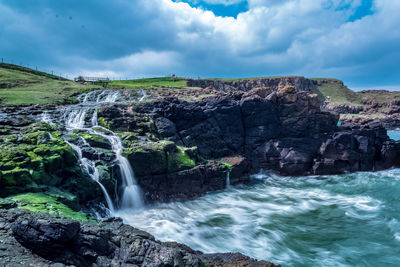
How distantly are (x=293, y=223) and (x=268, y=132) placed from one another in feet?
46.2

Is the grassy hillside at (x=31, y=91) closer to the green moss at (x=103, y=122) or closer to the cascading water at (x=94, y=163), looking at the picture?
the cascading water at (x=94, y=163)

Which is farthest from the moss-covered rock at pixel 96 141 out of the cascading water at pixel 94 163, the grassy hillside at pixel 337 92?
the grassy hillside at pixel 337 92

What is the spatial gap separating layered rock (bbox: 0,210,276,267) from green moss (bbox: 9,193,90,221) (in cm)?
145

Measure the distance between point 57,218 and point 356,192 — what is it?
2281 centimetres

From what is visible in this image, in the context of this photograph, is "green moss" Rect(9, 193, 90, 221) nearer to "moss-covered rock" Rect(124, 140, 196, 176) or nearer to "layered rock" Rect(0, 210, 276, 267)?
"layered rock" Rect(0, 210, 276, 267)

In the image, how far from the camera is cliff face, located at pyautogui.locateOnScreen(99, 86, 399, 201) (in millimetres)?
25391

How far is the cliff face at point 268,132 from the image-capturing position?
2539 centimetres

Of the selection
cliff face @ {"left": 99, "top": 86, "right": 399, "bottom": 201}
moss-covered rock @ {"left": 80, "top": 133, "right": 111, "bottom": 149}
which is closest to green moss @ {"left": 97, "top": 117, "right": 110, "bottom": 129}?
cliff face @ {"left": 99, "top": 86, "right": 399, "bottom": 201}

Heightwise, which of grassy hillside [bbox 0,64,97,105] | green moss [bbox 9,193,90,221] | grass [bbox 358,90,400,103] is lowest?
green moss [bbox 9,193,90,221]

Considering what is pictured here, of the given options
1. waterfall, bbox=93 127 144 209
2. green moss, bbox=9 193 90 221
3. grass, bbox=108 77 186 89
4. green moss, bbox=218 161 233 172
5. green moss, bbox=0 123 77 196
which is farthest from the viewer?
grass, bbox=108 77 186 89

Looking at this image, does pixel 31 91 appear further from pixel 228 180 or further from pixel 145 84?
pixel 228 180

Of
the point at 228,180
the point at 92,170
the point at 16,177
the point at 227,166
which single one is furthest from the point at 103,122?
the point at 16,177

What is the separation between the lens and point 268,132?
27266mm

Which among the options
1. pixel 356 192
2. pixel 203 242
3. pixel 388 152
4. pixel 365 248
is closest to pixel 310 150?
pixel 356 192
